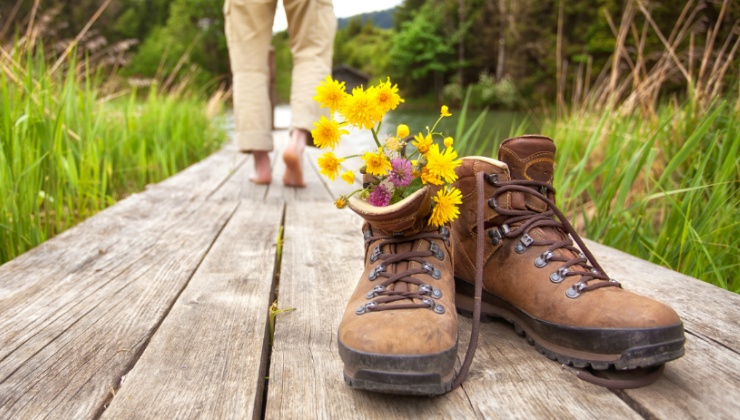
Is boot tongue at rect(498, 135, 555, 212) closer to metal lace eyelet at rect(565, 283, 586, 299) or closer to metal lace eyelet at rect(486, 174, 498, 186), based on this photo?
metal lace eyelet at rect(486, 174, 498, 186)

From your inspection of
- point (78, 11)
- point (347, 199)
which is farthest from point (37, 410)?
point (78, 11)

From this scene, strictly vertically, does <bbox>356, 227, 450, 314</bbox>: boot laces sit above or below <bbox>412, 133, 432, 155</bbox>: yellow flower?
below

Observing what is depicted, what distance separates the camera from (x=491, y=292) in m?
0.99

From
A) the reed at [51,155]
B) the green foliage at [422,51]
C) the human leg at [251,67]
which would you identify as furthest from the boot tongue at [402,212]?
the green foliage at [422,51]

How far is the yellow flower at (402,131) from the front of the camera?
0.89m

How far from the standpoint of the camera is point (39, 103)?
1.87 metres

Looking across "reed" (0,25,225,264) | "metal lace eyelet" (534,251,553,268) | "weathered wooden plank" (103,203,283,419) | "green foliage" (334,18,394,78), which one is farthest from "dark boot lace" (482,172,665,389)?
"green foliage" (334,18,394,78)

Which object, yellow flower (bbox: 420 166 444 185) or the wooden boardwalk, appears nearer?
the wooden boardwalk

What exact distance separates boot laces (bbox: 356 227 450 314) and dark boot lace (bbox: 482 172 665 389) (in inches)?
2.9

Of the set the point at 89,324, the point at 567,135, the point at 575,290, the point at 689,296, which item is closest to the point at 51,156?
the point at 89,324

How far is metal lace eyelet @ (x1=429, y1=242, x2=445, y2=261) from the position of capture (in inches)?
36.2

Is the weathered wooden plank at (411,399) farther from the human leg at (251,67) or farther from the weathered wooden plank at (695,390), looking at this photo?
the human leg at (251,67)

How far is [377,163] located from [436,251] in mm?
192

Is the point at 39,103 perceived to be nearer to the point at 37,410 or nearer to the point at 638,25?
the point at 37,410
